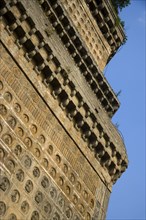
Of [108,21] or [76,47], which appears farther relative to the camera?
[108,21]

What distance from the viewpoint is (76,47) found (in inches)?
353

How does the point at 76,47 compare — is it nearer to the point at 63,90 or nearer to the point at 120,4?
the point at 63,90

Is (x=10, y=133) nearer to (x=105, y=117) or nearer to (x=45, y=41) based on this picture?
(x=45, y=41)

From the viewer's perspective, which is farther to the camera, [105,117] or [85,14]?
[85,14]

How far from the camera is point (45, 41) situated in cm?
761

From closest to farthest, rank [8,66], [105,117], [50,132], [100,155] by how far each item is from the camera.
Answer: [8,66] → [50,132] → [100,155] → [105,117]

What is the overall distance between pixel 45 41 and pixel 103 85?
247cm

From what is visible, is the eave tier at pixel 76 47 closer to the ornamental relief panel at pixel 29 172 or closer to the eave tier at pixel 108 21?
the ornamental relief panel at pixel 29 172

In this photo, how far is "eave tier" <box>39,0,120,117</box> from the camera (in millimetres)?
8641

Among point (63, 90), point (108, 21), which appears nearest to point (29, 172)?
point (63, 90)

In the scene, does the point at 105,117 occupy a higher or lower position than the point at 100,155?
higher

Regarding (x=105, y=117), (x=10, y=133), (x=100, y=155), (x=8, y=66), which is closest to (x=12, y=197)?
(x=10, y=133)

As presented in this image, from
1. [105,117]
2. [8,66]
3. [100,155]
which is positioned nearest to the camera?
[8,66]

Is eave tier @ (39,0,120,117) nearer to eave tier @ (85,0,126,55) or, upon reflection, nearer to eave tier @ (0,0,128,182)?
eave tier @ (0,0,128,182)
